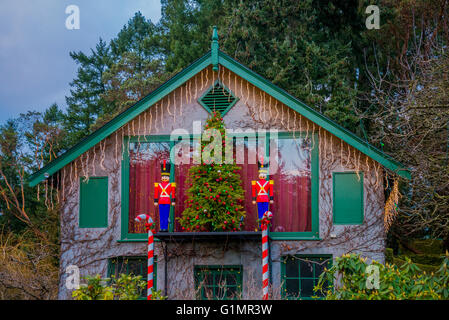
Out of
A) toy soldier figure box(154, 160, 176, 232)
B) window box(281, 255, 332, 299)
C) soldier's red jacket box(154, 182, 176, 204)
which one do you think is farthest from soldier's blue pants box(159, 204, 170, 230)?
window box(281, 255, 332, 299)

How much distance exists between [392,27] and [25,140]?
18.9 m

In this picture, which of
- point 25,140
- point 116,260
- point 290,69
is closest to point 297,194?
point 116,260

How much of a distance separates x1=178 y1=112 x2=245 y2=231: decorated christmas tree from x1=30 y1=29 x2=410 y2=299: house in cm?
35

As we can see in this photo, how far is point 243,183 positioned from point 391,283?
616 cm

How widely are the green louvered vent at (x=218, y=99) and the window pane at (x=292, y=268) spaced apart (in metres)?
4.00

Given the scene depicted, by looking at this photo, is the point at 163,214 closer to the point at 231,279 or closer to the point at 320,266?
the point at 231,279

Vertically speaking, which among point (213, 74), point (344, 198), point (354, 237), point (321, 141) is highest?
point (213, 74)

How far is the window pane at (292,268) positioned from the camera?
12.7 m

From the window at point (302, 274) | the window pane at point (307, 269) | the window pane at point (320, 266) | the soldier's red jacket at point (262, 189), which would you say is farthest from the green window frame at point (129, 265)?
the window pane at point (320, 266)

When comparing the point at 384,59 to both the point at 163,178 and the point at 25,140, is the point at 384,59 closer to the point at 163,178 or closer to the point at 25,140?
the point at 163,178

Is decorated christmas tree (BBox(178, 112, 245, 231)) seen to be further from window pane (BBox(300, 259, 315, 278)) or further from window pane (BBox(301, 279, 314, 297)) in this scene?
window pane (BBox(301, 279, 314, 297))

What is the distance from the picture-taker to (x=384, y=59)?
2333cm

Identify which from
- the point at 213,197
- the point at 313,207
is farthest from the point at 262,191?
the point at 313,207
